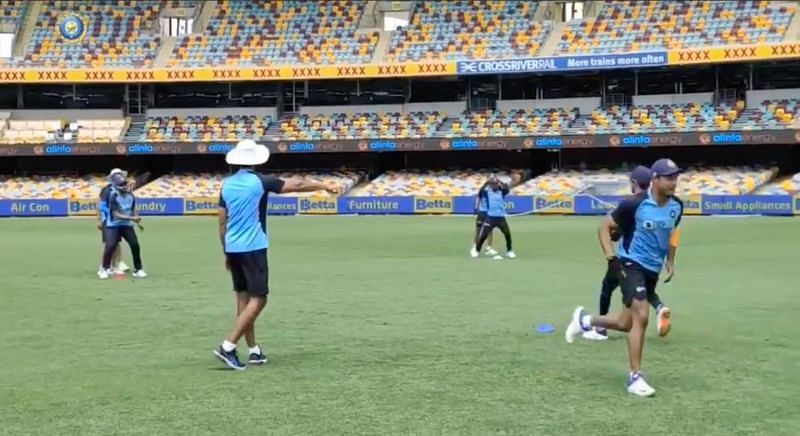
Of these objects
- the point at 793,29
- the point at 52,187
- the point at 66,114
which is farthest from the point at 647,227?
the point at 66,114

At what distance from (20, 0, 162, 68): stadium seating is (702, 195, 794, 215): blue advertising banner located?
28665 millimetres

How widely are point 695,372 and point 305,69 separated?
1591 inches

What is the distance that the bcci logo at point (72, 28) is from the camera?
172 ft

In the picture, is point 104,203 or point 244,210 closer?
point 244,210

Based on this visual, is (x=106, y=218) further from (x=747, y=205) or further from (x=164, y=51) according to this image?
(x=164, y=51)

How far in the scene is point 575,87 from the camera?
4722 centimetres

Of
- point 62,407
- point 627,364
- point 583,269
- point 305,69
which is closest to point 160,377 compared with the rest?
point 62,407

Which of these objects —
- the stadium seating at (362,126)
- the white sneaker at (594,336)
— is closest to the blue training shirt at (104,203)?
the white sneaker at (594,336)

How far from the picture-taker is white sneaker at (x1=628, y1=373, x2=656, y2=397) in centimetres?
705

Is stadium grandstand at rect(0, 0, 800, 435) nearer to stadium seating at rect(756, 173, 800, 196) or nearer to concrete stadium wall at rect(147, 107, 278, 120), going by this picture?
concrete stadium wall at rect(147, 107, 278, 120)

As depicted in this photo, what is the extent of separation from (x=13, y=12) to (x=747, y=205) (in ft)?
130

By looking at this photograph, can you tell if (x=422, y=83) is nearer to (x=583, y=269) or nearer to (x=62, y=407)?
(x=583, y=269)

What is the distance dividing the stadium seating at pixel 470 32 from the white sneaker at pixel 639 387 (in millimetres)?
40635

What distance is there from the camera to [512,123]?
4638 cm
